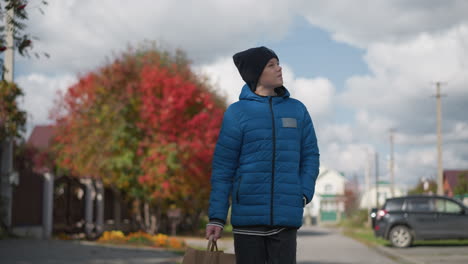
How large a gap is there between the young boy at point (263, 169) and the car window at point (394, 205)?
17.4 meters

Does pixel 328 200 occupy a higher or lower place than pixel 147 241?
higher

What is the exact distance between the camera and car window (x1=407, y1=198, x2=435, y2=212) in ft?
68.3

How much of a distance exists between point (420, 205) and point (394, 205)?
778 millimetres

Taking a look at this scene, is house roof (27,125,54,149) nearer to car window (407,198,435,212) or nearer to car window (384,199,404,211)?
car window (384,199,404,211)

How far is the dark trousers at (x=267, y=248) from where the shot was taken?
3992 mm

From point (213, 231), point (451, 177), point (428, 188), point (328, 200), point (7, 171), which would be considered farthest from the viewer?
point (328, 200)

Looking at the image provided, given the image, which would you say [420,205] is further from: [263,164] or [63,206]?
[263,164]

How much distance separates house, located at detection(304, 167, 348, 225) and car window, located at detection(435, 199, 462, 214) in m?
64.5

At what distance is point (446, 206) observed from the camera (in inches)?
825

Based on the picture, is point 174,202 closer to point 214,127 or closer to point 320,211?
point 214,127

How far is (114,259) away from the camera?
535 inches

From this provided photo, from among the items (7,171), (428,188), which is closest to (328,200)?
(428,188)

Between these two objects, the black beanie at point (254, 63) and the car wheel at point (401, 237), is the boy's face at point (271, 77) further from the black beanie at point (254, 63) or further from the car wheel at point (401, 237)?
the car wheel at point (401, 237)

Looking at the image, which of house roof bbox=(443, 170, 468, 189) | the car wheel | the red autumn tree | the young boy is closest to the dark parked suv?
the car wheel
